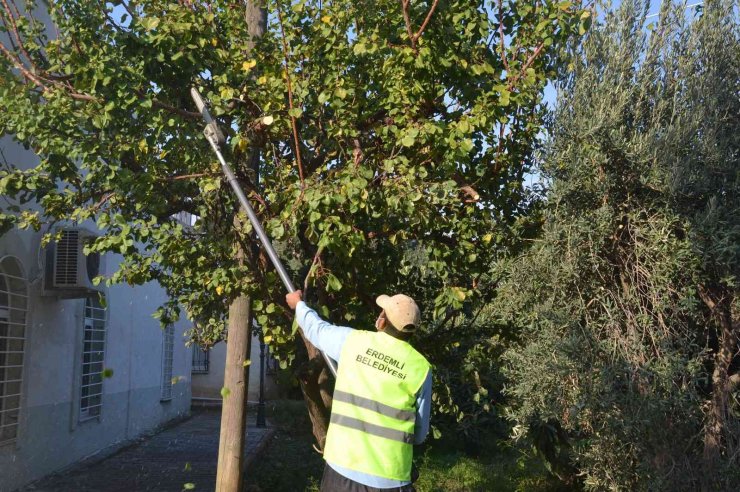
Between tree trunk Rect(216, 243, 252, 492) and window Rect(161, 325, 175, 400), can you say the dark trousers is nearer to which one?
tree trunk Rect(216, 243, 252, 492)

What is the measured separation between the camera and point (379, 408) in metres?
4.12

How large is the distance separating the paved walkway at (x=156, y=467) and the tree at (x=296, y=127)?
2894 millimetres

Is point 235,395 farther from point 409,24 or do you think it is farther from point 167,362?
point 167,362

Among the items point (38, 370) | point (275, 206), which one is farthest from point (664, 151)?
point (38, 370)

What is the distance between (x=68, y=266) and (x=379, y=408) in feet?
24.8

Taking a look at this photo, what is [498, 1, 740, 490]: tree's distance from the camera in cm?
721

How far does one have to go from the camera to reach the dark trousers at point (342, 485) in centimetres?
414

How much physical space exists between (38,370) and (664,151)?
784 cm

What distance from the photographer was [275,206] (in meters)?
6.27

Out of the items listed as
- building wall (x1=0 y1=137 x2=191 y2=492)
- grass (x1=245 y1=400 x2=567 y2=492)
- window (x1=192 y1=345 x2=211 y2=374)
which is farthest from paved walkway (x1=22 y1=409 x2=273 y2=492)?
window (x1=192 y1=345 x2=211 y2=374)

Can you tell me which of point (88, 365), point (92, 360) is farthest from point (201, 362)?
point (88, 365)

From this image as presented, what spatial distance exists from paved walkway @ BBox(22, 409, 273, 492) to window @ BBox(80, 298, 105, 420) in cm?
86

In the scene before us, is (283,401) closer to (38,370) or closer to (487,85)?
(38,370)

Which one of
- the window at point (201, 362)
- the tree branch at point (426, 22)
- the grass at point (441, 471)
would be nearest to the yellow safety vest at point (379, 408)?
the tree branch at point (426, 22)
